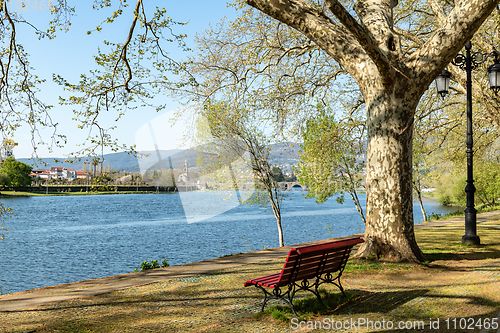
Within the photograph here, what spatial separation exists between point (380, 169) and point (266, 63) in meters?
6.97

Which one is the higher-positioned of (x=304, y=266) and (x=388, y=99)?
(x=388, y=99)

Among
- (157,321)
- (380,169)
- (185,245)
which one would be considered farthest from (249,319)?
(185,245)

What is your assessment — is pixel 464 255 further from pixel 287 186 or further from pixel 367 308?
pixel 287 186

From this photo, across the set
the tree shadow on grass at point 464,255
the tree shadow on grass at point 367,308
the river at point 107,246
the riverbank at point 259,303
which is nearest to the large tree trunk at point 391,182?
the riverbank at point 259,303

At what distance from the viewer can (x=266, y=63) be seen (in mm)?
13508

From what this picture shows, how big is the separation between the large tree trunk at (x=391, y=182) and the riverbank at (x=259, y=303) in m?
0.44

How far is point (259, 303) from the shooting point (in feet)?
18.2

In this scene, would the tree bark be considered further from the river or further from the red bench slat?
the river

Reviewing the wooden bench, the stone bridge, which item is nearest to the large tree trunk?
the wooden bench

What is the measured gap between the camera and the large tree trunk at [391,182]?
7938mm

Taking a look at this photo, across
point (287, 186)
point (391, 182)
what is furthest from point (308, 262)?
point (287, 186)

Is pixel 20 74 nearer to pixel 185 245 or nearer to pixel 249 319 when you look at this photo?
pixel 249 319

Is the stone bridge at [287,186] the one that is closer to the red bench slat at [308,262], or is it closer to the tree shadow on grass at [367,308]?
the tree shadow on grass at [367,308]

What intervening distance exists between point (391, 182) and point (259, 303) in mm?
4119
